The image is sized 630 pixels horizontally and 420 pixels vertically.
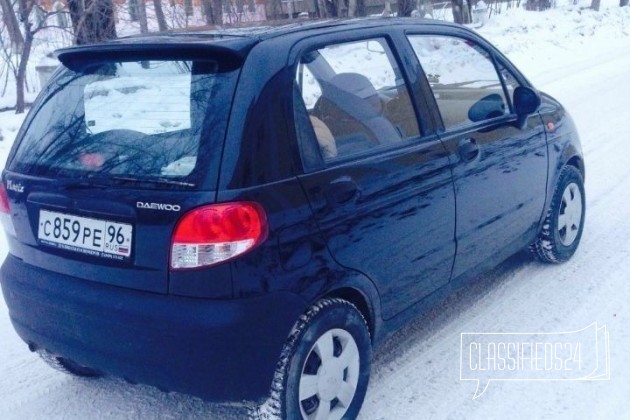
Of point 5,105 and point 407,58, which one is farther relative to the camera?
point 5,105

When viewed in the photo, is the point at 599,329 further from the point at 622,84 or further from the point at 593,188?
the point at 622,84

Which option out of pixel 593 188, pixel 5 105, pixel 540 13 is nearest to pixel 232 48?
pixel 593 188

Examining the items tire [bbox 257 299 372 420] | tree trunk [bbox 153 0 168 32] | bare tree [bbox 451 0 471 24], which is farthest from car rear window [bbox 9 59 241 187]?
bare tree [bbox 451 0 471 24]

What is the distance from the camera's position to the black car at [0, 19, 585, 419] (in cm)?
266

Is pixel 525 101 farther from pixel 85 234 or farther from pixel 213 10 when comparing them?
pixel 213 10

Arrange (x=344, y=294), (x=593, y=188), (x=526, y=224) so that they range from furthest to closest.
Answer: (x=593, y=188) < (x=526, y=224) < (x=344, y=294)

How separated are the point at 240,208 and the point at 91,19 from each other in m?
9.07

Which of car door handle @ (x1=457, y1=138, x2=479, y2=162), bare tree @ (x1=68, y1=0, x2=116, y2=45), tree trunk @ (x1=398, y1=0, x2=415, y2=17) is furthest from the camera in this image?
tree trunk @ (x1=398, y1=0, x2=415, y2=17)

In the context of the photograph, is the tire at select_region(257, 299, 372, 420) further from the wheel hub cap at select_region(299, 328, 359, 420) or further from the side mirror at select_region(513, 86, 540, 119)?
the side mirror at select_region(513, 86, 540, 119)

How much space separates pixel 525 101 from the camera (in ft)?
13.9

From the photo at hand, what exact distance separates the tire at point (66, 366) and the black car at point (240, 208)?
0.05ft

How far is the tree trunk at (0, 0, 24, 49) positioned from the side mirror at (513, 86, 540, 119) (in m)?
10.1

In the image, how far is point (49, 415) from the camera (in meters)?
3.40

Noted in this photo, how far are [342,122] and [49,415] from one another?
6.27ft
